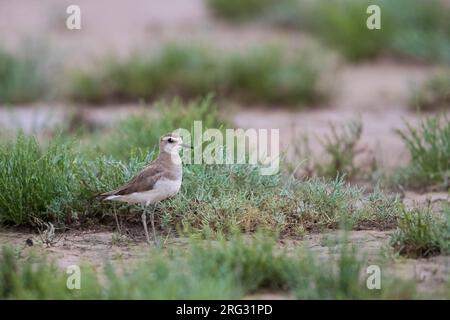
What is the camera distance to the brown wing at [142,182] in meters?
5.84

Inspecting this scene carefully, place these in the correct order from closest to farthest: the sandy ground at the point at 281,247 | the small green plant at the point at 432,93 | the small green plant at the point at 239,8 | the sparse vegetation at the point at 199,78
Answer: the sandy ground at the point at 281,247
the small green plant at the point at 432,93
the sparse vegetation at the point at 199,78
the small green plant at the point at 239,8

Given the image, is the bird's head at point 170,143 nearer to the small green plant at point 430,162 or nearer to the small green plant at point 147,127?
the small green plant at point 147,127

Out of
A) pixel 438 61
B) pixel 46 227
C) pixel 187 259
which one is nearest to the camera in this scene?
pixel 187 259

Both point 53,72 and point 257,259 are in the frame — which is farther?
point 53,72

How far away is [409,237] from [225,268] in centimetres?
121

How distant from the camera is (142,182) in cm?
587

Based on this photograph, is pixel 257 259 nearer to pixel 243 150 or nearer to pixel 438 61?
pixel 243 150

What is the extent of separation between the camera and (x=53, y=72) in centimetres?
1211

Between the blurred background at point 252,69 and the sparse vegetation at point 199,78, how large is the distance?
1 cm

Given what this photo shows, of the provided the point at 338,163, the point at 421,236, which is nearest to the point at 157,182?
the point at 421,236

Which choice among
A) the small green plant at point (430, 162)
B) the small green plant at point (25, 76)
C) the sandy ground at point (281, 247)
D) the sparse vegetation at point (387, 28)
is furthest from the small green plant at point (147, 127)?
the sparse vegetation at point (387, 28)

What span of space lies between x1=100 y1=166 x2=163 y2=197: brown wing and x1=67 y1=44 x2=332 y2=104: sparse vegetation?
565 cm
